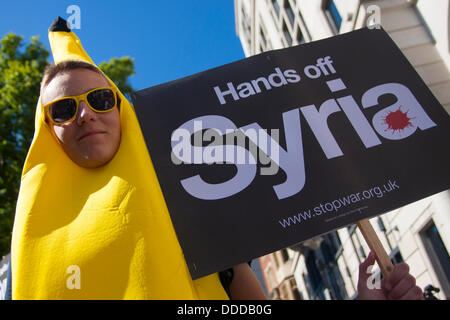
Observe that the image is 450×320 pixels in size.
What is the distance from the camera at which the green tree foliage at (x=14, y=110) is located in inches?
306

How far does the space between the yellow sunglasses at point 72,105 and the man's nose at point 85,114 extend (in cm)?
2

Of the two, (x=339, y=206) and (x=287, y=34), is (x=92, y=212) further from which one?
(x=287, y=34)

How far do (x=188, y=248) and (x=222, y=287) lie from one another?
288 millimetres

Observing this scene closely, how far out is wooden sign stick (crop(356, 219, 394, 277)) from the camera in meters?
1.80

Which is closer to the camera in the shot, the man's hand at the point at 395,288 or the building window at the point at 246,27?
the man's hand at the point at 395,288

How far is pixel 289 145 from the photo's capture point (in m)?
2.24

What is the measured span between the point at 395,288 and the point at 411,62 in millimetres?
6509

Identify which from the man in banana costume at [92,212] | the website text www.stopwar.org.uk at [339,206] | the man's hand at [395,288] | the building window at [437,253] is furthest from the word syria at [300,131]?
the building window at [437,253]

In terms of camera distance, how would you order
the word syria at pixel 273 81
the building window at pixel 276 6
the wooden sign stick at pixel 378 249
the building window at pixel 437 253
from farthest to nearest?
the building window at pixel 276 6 < the building window at pixel 437 253 < the word syria at pixel 273 81 < the wooden sign stick at pixel 378 249

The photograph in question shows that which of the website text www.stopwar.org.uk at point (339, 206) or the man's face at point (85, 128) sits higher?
the man's face at point (85, 128)

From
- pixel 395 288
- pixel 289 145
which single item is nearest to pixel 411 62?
pixel 289 145

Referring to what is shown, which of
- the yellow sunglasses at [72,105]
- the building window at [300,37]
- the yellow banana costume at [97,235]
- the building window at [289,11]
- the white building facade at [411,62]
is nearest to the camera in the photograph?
the yellow banana costume at [97,235]

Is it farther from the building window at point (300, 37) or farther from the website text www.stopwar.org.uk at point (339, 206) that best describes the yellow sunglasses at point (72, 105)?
the building window at point (300, 37)

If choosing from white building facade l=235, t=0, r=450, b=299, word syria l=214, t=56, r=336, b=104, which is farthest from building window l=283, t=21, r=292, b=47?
word syria l=214, t=56, r=336, b=104
